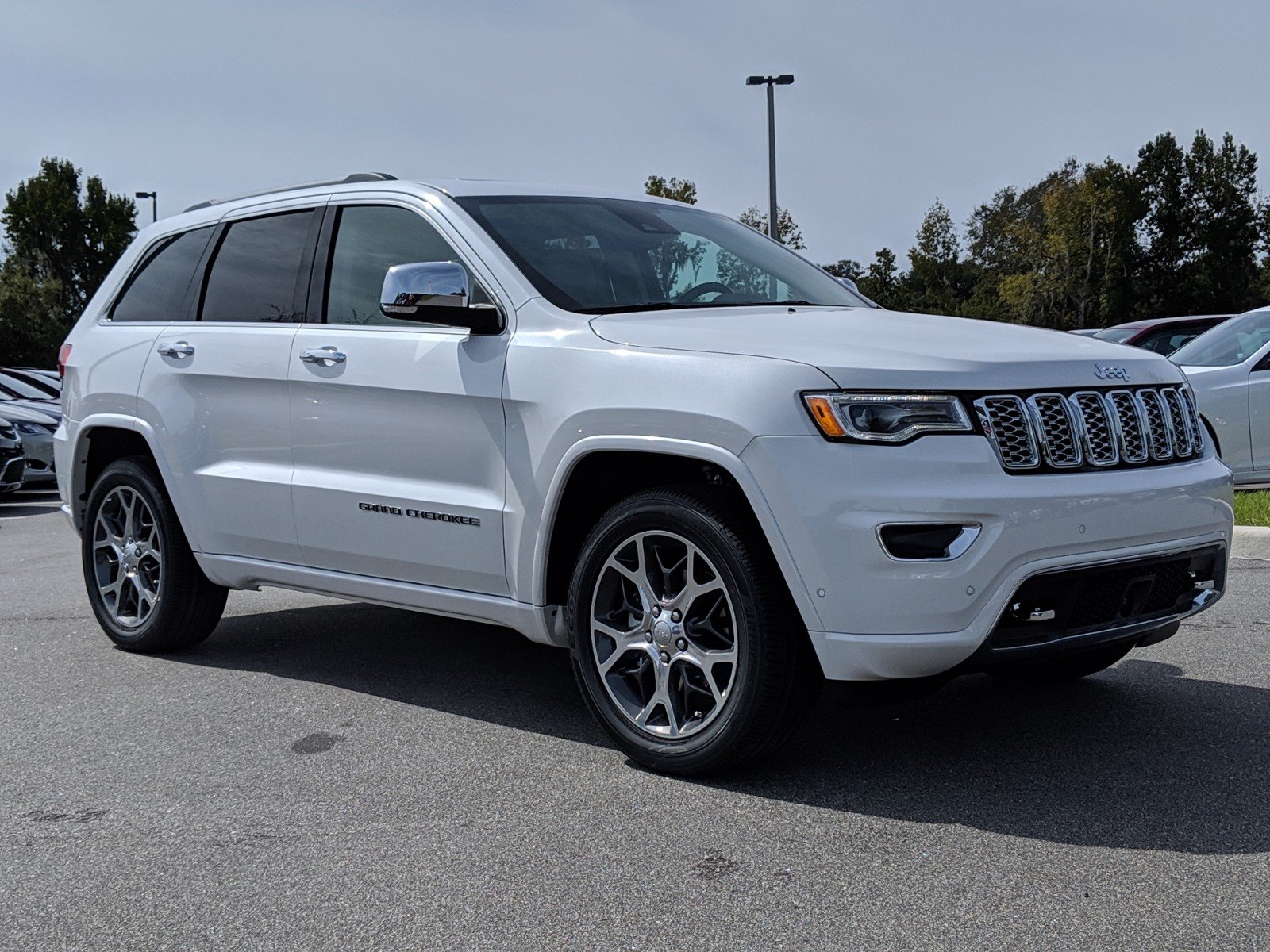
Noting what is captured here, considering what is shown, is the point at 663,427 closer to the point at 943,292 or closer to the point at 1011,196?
the point at 943,292

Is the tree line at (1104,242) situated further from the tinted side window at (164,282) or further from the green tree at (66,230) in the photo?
the tinted side window at (164,282)

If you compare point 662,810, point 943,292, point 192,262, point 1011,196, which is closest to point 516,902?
point 662,810

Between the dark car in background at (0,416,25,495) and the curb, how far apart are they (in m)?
11.8

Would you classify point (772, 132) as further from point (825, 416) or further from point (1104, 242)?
point (1104, 242)

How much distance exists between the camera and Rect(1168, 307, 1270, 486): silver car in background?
10.2m

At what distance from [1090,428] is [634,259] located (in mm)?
1754

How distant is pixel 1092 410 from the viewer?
4000 millimetres

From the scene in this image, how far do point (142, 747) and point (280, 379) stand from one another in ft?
4.64

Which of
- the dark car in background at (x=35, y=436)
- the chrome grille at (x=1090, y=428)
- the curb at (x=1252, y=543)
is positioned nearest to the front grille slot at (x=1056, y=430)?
the chrome grille at (x=1090, y=428)

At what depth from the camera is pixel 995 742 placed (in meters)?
4.48

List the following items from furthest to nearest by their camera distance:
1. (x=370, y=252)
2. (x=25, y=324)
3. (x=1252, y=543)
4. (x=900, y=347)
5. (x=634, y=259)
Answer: (x=25, y=324) → (x=1252, y=543) → (x=370, y=252) → (x=634, y=259) → (x=900, y=347)

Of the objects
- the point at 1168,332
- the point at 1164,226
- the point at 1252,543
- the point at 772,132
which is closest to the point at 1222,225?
the point at 1164,226

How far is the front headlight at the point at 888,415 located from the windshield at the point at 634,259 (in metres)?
1.11

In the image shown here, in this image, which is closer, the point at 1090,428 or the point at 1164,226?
the point at 1090,428
